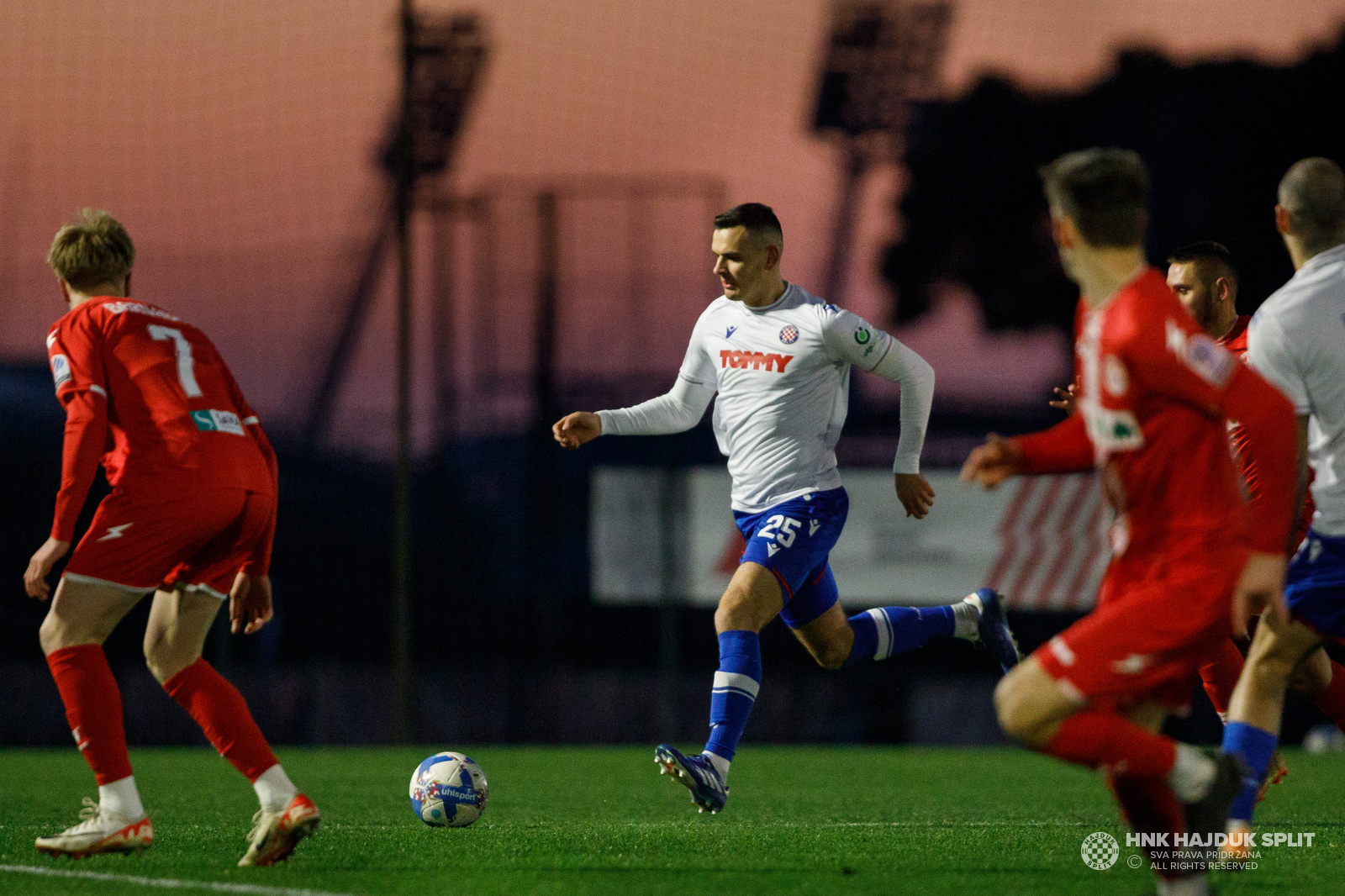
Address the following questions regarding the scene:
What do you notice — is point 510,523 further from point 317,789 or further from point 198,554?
point 198,554

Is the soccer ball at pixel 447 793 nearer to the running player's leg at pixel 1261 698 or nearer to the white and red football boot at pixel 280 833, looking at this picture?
the white and red football boot at pixel 280 833

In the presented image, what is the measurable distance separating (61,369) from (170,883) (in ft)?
5.18

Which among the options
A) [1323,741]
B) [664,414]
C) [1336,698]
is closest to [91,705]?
[664,414]

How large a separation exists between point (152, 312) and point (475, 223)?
11.2 m

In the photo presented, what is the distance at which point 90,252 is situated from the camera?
4922mm

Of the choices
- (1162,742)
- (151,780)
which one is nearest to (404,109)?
(151,780)

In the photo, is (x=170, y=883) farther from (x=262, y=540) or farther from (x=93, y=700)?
(x=262, y=540)

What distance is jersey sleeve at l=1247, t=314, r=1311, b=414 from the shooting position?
4.34m

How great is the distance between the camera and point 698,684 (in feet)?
48.1

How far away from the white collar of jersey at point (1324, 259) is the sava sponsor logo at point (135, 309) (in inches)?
134

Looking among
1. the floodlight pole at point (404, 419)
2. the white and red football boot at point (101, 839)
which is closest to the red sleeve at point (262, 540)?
the white and red football boot at point (101, 839)

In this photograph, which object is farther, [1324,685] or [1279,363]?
[1324,685]

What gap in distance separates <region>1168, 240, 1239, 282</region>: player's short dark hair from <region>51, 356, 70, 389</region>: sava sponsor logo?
395 cm

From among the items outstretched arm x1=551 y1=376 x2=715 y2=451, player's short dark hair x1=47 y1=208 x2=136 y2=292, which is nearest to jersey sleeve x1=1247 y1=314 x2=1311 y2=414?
outstretched arm x1=551 y1=376 x2=715 y2=451
